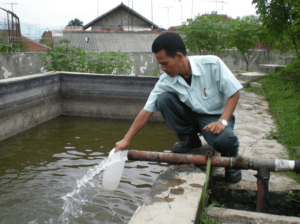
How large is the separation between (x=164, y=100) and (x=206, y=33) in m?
9.20

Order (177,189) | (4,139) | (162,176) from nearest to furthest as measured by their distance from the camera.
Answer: (177,189), (162,176), (4,139)

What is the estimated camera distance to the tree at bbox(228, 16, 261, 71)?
10.9m

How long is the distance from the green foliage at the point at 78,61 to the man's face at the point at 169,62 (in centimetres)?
514

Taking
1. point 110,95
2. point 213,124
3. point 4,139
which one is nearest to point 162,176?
point 213,124

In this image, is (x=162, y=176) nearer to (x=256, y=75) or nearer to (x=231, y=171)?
(x=231, y=171)

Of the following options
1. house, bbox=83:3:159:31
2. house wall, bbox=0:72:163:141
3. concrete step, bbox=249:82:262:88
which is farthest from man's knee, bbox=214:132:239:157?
house, bbox=83:3:159:31

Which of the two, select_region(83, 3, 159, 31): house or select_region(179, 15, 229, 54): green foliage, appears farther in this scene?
select_region(83, 3, 159, 31): house

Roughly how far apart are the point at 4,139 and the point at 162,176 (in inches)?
154

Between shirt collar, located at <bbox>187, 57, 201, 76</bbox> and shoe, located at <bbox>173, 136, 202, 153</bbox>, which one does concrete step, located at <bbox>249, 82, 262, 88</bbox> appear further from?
shirt collar, located at <bbox>187, 57, 201, 76</bbox>

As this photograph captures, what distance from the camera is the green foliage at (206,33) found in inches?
446

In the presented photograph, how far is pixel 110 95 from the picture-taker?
7051mm

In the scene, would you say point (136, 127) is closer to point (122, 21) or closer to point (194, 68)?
point (194, 68)

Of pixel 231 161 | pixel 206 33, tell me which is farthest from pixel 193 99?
pixel 206 33

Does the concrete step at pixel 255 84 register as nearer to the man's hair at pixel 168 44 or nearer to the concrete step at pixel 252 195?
the concrete step at pixel 252 195
